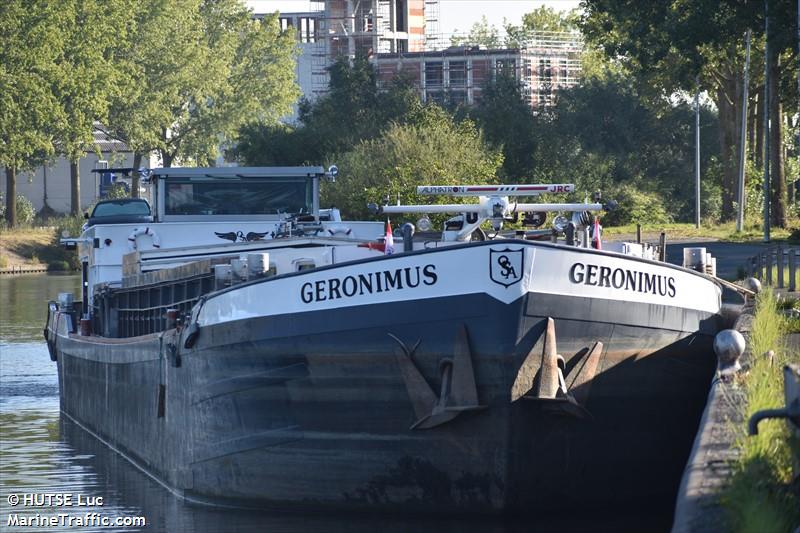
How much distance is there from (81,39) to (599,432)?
8346 centimetres

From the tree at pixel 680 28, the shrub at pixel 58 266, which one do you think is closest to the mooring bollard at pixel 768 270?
the tree at pixel 680 28

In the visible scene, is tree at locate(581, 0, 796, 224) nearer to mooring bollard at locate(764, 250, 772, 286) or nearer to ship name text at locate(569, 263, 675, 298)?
mooring bollard at locate(764, 250, 772, 286)

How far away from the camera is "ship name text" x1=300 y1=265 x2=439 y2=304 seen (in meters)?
14.0

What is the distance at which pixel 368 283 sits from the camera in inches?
558

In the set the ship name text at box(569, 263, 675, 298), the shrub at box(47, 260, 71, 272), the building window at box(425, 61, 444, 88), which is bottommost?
the shrub at box(47, 260, 71, 272)

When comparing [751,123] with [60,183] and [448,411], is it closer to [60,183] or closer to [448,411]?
[60,183]

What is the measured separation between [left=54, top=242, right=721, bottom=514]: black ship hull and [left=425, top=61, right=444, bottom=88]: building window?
103m

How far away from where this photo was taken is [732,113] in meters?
67.1

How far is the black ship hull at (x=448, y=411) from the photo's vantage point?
1391cm

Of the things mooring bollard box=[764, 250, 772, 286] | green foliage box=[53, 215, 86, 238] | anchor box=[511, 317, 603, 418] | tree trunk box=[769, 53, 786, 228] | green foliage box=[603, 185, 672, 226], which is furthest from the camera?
green foliage box=[53, 215, 86, 238]

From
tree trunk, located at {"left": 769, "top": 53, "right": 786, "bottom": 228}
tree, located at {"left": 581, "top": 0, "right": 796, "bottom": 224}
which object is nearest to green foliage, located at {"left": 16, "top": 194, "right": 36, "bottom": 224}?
tree, located at {"left": 581, "top": 0, "right": 796, "bottom": 224}

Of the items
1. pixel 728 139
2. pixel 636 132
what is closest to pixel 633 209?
pixel 728 139

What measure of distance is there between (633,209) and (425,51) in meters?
54.8

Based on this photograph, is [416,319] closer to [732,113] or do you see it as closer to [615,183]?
[732,113]
